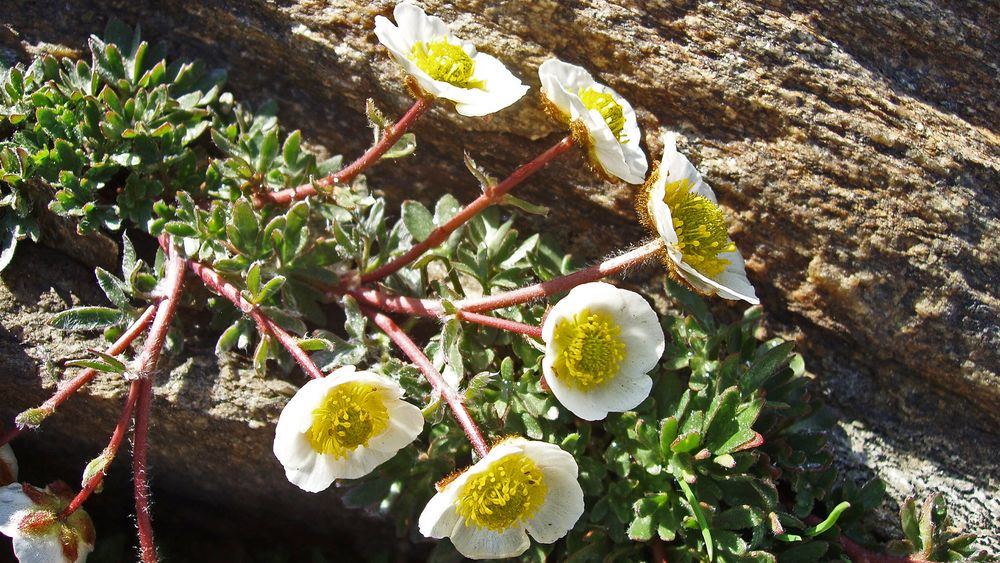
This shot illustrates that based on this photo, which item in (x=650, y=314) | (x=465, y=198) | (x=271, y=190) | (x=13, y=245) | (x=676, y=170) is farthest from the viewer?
(x=465, y=198)

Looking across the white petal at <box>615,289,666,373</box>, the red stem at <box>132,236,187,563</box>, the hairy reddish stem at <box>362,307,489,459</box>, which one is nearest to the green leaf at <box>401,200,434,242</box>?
the hairy reddish stem at <box>362,307,489,459</box>

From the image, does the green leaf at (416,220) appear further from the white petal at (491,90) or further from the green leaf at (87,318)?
the green leaf at (87,318)

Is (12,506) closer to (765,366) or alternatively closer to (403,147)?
(403,147)

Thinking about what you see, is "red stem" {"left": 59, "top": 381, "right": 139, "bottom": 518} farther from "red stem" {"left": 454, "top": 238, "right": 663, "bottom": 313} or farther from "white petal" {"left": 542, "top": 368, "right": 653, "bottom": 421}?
"white petal" {"left": 542, "top": 368, "right": 653, "bottom": 421}

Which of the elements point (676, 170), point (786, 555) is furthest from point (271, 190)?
point (786, 555)

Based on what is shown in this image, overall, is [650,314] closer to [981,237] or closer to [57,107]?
[981,237]

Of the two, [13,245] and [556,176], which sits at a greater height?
[13,245]

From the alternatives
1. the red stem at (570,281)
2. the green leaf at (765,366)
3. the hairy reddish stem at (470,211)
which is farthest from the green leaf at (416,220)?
the green leaf at (765,366)
